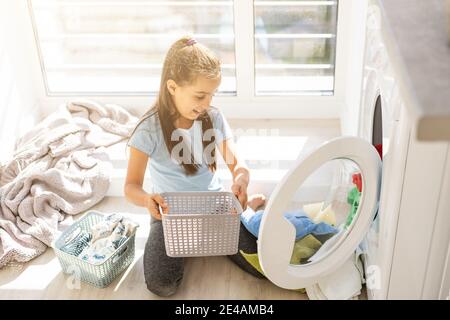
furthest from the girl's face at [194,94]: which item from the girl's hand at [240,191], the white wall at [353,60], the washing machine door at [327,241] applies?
the white wall at [353,60]

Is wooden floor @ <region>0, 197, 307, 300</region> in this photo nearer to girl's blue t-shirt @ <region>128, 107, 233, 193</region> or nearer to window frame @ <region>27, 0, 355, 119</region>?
girl's blue t-shirt @ <region>128, 107, 233, 193</region>

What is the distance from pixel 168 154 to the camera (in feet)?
6.13

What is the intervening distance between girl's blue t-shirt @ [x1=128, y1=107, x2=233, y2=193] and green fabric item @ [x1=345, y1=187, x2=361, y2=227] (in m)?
0.45

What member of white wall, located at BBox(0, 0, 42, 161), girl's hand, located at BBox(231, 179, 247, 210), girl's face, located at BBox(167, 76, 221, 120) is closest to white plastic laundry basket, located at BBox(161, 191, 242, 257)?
girl's hand, located at BBox(231, 179, 247, 210)

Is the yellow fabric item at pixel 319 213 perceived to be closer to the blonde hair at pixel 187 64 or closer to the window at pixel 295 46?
the blonde hair at pixel 187 64

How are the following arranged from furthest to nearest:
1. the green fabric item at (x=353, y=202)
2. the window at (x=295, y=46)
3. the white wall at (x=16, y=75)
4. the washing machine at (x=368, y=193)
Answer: the window at (x=295, y=46), the white wall at (x=16, y=75), the green fabric item at (x=353, y=202), the washing machine at (x=368, y=193)

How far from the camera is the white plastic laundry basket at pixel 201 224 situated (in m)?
1.72

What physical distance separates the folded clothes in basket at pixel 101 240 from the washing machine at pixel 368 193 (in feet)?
1.79

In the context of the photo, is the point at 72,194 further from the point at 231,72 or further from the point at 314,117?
the point at 314,117

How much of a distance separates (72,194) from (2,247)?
0.32m

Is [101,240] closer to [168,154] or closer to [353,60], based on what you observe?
[168,154]

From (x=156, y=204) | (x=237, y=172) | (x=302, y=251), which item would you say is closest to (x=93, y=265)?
(x=156, y=204)
